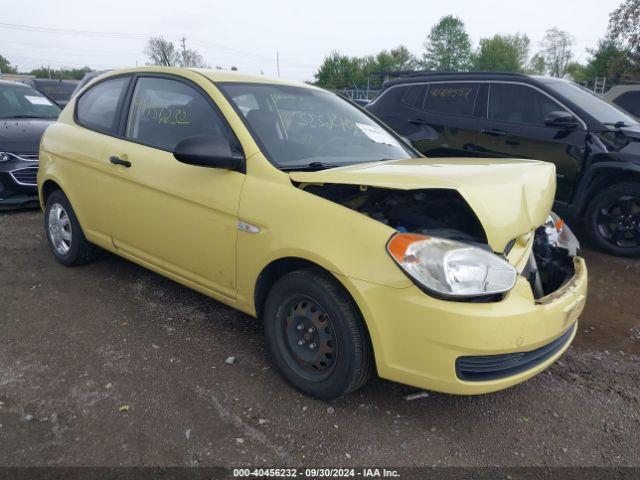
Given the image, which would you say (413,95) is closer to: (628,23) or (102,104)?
(102,104)

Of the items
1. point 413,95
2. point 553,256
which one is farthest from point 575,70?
point 553,256

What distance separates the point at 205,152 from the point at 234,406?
1.37 m

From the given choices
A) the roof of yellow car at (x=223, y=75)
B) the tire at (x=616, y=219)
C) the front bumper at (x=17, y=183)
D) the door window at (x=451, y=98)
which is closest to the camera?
the roof of yellow car at (x=223, y=75)

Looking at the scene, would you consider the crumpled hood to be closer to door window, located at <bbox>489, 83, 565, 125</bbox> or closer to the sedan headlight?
the sedan headlight

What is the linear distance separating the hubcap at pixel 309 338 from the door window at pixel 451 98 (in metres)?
4.28

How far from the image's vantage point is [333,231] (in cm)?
247

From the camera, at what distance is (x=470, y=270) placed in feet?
7.41

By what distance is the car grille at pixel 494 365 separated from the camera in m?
2.29

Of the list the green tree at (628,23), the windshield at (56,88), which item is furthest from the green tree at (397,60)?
the windshield at (56,88)

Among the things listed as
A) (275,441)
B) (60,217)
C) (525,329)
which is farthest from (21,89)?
(525,329)

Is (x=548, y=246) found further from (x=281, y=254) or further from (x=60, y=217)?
(x=60, y=217)

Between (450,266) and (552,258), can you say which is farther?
(552,258)

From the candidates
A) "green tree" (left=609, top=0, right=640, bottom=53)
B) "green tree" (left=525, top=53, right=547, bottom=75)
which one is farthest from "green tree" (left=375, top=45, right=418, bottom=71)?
"green tree" (left=609, top=0, right=640, bottom=53)

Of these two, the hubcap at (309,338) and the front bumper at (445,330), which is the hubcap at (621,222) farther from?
the hubcap at (309,338)
